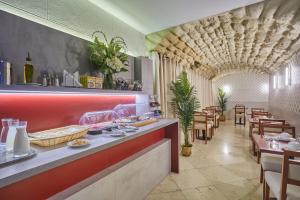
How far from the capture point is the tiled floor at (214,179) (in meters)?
2.83

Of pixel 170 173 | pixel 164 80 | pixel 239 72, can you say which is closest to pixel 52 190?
pixel 170 173

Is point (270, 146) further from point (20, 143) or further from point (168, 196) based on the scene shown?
point (20, 143)

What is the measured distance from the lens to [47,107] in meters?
2.10

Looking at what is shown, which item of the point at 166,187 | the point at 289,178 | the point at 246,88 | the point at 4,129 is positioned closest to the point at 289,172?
the point at 289,178

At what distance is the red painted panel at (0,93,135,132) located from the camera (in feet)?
5.79

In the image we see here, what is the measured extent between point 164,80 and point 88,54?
286cm

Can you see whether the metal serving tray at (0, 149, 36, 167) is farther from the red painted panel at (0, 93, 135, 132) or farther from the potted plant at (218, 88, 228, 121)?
the potted plant at (218, 88, 228, 121)

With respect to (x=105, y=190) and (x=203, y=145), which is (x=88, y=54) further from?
(x=203, y=145)

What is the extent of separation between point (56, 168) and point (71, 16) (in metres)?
1.89

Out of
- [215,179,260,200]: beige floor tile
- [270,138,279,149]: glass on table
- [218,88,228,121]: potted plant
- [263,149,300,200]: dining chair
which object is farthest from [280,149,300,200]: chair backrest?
[218,88,228,121]: potted plant

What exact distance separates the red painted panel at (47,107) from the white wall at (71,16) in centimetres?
85

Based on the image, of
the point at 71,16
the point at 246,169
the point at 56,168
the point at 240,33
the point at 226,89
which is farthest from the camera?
the point at 226,89

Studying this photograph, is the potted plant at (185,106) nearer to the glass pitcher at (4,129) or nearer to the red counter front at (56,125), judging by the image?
the red counter front at (56,125)

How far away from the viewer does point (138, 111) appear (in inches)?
152
